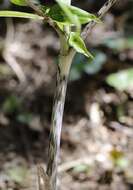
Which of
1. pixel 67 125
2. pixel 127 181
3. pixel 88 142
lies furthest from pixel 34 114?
pixel 127 181

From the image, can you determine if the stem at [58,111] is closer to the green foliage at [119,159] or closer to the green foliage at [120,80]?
the green foliage at [119,159]

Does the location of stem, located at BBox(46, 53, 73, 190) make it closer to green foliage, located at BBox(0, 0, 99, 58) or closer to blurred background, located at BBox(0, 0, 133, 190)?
green foliage, located at BBox(0, 0, 99, 58)

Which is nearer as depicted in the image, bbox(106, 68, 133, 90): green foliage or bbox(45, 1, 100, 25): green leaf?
bbox(45, 1, 100, 25): green leaf

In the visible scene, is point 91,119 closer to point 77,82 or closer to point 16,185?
point 77,82

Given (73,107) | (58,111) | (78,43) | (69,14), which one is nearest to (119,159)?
(73,107)

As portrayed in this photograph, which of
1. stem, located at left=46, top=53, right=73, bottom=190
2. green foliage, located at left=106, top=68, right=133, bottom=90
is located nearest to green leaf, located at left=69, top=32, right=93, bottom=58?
stem, located at left=46, top=53, right=73, bottom=190

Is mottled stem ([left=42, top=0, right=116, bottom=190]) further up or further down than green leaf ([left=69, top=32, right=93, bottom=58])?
further down

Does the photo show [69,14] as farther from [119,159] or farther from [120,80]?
[120,80]
